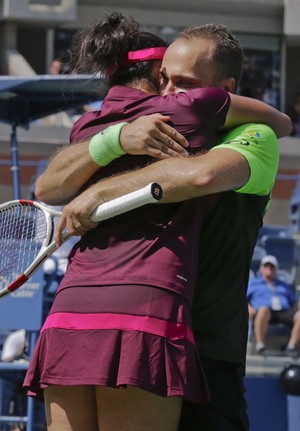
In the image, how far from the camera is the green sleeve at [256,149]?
8.39 ft

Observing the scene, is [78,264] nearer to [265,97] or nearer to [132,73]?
[132,73]

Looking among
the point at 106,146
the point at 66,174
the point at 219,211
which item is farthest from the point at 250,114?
the point at 66,174

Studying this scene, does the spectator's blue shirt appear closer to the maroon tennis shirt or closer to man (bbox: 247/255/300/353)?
man (bbox: 247/255/300/353)

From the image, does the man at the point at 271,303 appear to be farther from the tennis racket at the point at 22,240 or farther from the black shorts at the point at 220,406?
the black shorts at the point at 220,406

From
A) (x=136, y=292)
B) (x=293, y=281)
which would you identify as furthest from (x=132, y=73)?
(x=293, y=281)

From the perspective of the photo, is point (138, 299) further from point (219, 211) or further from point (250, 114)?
point (250, 114)

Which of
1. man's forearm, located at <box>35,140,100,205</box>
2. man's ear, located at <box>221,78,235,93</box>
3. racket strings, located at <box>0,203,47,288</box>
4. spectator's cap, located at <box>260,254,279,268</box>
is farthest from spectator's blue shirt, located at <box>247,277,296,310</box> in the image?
man's forearm, located at <box>35,140,100,205</box>

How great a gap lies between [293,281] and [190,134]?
25.5 ft

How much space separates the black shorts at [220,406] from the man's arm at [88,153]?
55cm

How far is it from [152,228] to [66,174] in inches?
11.7

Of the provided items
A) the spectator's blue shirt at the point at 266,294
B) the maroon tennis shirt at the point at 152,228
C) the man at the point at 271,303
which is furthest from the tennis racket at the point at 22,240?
the spectator's blue shirt at the point at 266,294

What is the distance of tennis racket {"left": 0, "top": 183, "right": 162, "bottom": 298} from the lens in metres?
2.88

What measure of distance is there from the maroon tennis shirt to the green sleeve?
6cm

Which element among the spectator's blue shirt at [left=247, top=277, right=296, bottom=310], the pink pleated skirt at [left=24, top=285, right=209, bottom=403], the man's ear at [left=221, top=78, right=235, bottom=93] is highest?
the man's ear at [left=221, top=78, right=235, bottom=93]
